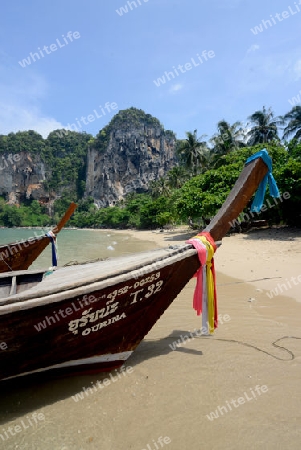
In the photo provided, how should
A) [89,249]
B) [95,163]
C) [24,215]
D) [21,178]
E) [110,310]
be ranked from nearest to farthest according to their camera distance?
[110,310] < [89,249] < [24,215] < [21,178] < [95,163]

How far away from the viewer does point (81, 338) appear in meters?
2.86

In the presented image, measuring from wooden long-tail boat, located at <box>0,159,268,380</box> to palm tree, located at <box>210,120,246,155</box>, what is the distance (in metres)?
28.9

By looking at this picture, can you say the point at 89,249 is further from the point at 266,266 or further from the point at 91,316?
the point at 91,316

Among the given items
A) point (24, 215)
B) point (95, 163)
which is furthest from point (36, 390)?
point (95, 163)

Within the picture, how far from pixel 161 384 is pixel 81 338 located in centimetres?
107

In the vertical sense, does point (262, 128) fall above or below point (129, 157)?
below

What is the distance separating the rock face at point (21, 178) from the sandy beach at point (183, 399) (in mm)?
108164

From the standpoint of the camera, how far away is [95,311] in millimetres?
2793

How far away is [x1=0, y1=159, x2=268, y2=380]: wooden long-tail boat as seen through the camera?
2.51m

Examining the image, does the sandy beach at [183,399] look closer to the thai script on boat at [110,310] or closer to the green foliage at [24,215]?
the thai script on boat at [110,310]

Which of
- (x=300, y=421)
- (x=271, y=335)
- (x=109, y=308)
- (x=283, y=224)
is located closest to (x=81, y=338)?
(x=109, y=308)

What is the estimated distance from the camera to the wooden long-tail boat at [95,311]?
251 cm

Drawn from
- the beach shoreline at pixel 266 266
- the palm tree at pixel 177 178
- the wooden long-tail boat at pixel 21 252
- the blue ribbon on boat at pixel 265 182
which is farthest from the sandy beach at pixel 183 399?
the palm tree at pixel 177 178

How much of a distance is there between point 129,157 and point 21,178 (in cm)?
4243
